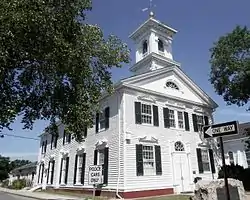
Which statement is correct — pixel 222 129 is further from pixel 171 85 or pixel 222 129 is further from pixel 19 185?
pixel 19 185

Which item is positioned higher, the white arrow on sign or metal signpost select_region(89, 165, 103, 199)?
the white arrow on sign

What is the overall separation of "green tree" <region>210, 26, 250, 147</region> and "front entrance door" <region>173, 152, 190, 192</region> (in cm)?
675

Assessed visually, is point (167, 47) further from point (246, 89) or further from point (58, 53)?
point (58, 53)

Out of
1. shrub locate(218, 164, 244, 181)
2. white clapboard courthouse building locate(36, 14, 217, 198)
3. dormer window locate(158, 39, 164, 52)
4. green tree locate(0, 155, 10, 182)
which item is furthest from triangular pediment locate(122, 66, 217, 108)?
green tree locate(0, 155, 10, 182)

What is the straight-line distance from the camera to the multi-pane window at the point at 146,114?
66.6 ft

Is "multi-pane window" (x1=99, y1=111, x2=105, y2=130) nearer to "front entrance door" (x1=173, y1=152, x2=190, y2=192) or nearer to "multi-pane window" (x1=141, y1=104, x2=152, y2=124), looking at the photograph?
"multi-pane window" (x1=141, y1=104, x2=152, y2=124)

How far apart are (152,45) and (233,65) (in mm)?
8502

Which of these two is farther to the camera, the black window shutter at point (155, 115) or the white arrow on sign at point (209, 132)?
the black window shutter at point (155, 115)

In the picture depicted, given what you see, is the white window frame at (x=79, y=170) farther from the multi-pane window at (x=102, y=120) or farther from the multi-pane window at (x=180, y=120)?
the multi-pane window at (x=180, y=120)

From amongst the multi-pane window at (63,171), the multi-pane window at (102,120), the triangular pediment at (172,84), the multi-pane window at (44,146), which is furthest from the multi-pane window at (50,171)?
the triangular pediment at (172,84)

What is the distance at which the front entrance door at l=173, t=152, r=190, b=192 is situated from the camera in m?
20.1

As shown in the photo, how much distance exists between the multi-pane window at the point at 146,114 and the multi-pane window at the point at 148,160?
196 centimetres

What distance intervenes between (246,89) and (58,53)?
17.1 metres

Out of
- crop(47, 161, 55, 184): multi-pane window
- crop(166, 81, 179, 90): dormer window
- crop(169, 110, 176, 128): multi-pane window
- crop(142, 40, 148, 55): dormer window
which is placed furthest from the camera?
crop(47, 161, 55, 184): multi-pane window
